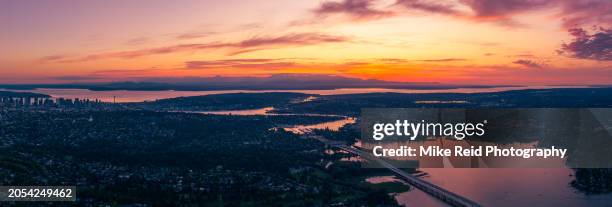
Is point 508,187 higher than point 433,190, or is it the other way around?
point 508,187

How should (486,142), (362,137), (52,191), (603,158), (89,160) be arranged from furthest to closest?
(362,137) < (486,142) < (603,158) < (89,160) < (52,191)

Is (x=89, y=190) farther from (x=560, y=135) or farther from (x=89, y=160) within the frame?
(x=560, y=135)

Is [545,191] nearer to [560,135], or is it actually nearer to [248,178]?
[248,178]

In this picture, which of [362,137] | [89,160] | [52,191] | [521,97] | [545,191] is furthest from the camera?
[521,97]

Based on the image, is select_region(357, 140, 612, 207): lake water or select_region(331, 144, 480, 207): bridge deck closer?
select_region(331, 144, 480, 207): bridge deck

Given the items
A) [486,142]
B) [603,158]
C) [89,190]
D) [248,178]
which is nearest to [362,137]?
[486,142]

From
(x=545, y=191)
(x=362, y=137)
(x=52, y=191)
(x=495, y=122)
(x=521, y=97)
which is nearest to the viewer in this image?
(x=52, y=191)

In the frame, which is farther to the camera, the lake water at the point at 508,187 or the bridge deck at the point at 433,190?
the lake water at the point at 508,187

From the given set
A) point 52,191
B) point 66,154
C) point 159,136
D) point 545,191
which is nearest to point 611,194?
point 545,191

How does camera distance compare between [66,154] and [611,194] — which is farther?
[66,154]
